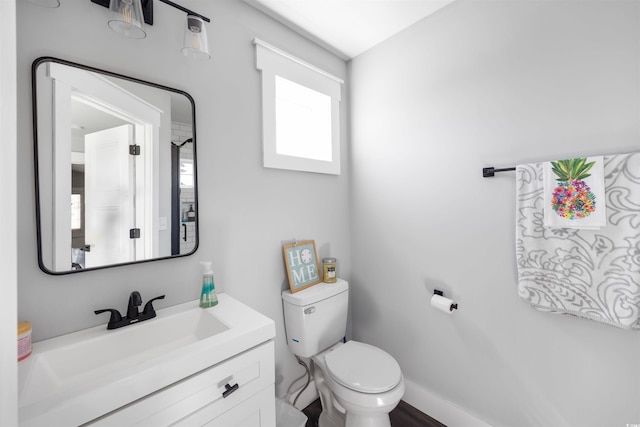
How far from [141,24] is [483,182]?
5.45 ft

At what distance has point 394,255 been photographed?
1829mm

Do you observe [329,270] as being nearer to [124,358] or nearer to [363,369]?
[363,369]

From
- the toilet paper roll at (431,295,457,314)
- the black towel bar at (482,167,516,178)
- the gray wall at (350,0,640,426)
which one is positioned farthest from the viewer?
the toilet paper roll at (431,295,457,314)

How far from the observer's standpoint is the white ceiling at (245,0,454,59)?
1.51m

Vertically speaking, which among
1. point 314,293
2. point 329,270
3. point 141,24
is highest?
point 141,24

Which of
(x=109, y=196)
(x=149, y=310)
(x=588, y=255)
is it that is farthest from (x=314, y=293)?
(x=588, y=255)

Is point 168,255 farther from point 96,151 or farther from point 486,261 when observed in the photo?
point 486,261

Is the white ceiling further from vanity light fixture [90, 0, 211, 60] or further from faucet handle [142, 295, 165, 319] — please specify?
faucet handle [142, 295, 165, 319]

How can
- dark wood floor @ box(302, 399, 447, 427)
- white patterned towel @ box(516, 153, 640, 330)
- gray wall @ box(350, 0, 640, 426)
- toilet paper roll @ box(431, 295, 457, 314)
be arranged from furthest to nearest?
dark wood floor @ box(302, 399, 447, 427) → toilet paper roll @ box(431, 295, 457, 314) → gray wall @ box(350, 0, 640, 426) → white patterned towel @ box(516, 153, 640, 330)

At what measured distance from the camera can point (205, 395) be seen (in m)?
0.87

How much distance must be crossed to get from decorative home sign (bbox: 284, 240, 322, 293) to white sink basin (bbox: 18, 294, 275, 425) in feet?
1.41

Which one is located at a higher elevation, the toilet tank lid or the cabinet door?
the toilet tank lid

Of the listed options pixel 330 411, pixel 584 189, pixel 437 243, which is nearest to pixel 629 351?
pixel 584 189

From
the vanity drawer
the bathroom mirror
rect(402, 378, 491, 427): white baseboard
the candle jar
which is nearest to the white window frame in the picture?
the bathroom mirror
